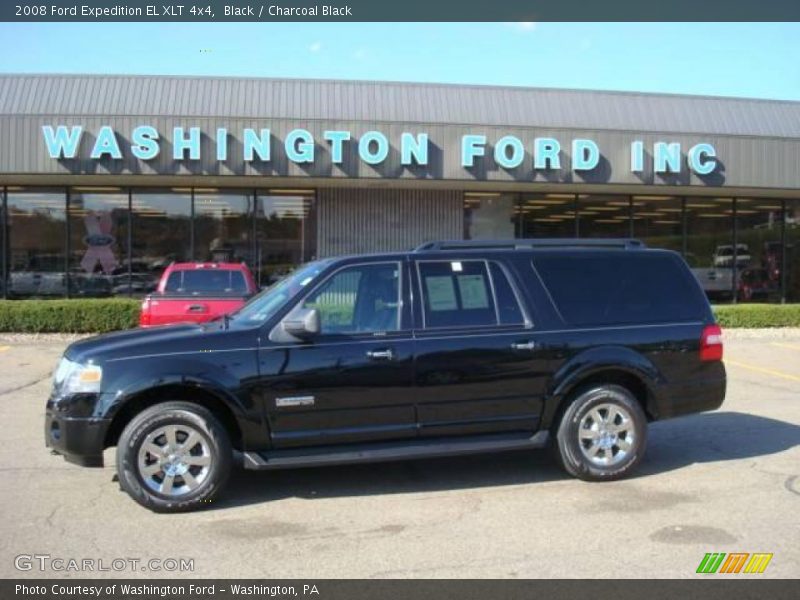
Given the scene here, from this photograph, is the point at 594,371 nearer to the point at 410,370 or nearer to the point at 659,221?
the point at 410,370

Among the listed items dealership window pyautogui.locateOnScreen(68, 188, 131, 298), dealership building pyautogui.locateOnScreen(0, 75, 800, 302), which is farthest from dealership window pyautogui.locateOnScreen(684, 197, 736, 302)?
dealership window pyautogui.locateOnScreen(68, 188, 131, 298)

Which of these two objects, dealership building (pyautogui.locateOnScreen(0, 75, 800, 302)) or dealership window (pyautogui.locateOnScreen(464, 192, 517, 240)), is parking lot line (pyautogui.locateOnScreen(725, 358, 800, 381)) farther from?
dealership window (pyautogui.locateOnScreen(464, 192, 517, 240))

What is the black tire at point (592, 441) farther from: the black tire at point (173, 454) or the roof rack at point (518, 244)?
the black tire at point (173, 454)

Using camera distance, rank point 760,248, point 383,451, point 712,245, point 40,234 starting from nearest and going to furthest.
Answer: point 383,451 → point 40,234 → point 712,245 → point 760,248

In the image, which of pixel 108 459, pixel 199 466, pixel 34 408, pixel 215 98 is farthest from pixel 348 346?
pixel 215 98

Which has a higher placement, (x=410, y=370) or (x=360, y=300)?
(x=360, y=300)

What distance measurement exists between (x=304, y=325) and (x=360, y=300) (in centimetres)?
64

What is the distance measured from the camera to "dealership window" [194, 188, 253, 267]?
19656mm

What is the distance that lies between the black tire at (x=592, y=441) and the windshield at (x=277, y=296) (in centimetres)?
224

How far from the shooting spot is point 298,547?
4770mm

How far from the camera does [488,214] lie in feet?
68.5

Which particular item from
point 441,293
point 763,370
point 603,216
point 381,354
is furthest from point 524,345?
point 603,216
